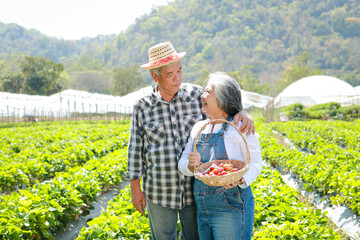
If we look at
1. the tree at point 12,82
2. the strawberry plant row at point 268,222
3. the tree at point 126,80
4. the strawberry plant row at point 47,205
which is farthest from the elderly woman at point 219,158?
the tree at point 126,80

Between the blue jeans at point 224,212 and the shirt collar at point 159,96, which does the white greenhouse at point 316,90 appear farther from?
the blue jeans at point 224,212

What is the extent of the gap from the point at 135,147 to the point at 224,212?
844mm

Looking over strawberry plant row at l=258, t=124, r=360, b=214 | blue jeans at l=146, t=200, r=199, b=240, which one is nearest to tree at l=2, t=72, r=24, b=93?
strawberry plant row at l=258, t=124, r=360, b=214

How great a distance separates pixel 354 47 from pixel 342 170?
8143 cm

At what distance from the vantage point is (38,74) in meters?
43.4

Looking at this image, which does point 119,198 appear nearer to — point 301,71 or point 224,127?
point 224,127

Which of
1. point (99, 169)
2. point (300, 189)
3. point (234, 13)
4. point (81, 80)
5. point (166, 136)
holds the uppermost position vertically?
point (234, 13)

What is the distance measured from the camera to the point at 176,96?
8.07ft

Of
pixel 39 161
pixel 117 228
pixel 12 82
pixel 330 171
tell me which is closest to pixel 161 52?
pixel 117 228

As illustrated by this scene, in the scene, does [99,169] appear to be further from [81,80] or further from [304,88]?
[81,80]

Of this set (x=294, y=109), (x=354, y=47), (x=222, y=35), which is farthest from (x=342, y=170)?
(x=222, y=35)

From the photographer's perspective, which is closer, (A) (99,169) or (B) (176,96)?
(B) (176,96)

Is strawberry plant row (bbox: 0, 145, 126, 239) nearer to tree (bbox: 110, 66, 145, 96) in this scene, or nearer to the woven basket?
the woven basket

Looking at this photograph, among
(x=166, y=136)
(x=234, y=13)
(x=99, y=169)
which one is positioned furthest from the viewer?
(x=234, y=13)
